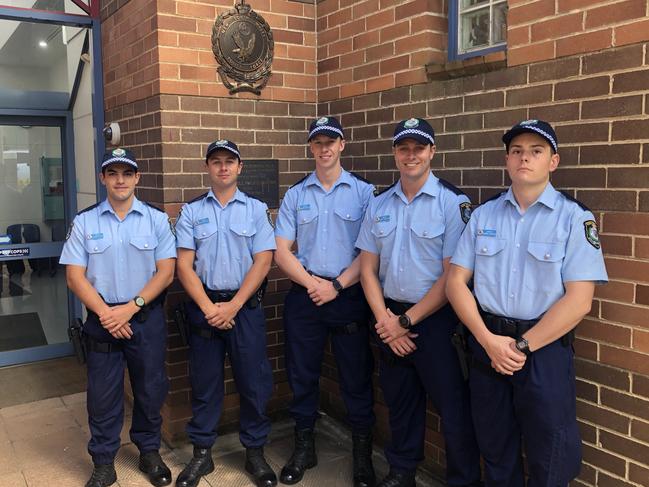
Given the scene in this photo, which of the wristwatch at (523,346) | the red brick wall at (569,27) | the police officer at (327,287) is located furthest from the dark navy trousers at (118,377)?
the red brick wall at (569,27)

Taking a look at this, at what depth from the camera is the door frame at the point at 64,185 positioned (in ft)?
18.6

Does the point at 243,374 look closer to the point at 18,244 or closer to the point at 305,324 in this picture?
the point at 305,324

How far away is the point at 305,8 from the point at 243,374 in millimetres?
2566

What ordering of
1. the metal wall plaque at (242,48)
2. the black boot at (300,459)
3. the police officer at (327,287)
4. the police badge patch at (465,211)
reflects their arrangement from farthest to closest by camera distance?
the metal wall plaque at (242,48), the black boot at (300,459), the police officer at (327,287), the police badge patch at (465,211)

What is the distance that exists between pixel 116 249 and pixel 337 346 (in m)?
1.35

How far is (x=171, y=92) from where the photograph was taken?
3.96 m

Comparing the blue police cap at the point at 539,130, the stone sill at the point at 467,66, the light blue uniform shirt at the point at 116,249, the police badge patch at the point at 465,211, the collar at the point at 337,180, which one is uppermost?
the stone sill at the point at 467,66

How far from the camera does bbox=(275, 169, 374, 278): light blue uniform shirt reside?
3551 millimetres

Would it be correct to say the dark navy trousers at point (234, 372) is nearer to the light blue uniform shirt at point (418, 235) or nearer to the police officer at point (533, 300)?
the light blue uniform shirt at point (418, 235)

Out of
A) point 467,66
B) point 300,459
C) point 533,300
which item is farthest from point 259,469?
point 467,66

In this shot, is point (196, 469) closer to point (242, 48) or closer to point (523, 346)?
point (523, 346)

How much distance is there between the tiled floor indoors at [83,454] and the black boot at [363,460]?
11 centimetres

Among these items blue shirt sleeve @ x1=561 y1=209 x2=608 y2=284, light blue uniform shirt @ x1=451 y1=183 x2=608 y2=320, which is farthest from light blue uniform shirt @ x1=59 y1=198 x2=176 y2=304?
blue shirt sleeve @ x1=561 y1=209 x2=608 y2=284

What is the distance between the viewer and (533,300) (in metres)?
2.54
